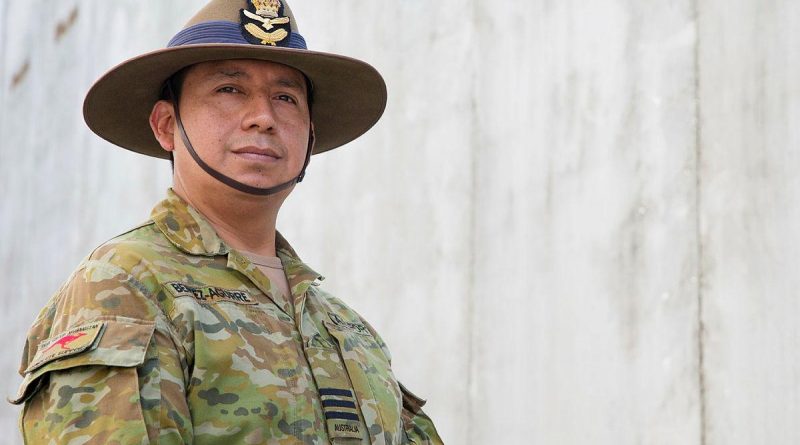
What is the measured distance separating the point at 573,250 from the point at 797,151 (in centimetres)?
67

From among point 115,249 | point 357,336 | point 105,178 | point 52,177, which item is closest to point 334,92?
point 357,336

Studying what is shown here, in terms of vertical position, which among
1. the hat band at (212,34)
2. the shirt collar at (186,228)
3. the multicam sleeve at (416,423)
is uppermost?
the hat band at (212,34)

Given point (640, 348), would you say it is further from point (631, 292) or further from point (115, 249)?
point (115, 249)

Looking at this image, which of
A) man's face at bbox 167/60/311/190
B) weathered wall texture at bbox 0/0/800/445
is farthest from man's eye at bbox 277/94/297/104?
weathered wall texture at bbox 0/0/800/445

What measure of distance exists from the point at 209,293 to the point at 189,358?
0.14m

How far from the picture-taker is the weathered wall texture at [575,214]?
2.56m

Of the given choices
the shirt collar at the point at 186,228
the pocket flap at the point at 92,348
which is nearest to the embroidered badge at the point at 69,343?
the pocket flap at the point at 92,348

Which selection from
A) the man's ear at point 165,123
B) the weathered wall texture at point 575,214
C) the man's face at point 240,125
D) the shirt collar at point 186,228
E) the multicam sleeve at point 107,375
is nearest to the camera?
the multicam sleeve at point 107,375

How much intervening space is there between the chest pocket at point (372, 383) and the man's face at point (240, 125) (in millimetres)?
312

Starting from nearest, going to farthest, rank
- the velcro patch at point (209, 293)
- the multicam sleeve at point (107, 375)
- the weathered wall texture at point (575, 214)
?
1. the multicam sleeve at point (107, 375)
2. the velcro patch at point (209, 293)
3. the weathered wall texture at point (575, 214)

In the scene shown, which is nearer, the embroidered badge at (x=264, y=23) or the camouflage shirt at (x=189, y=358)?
the camouflage shirt at (x=189, y=358)

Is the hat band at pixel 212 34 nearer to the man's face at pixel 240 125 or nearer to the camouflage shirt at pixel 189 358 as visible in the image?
the man's face at pixel 240 125

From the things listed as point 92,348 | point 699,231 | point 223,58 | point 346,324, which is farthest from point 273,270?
point 699,231

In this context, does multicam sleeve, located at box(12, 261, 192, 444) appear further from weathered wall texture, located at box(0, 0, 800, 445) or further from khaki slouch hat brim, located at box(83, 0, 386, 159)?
weathered wall texture, located at box(0, 0, 800, 445)
